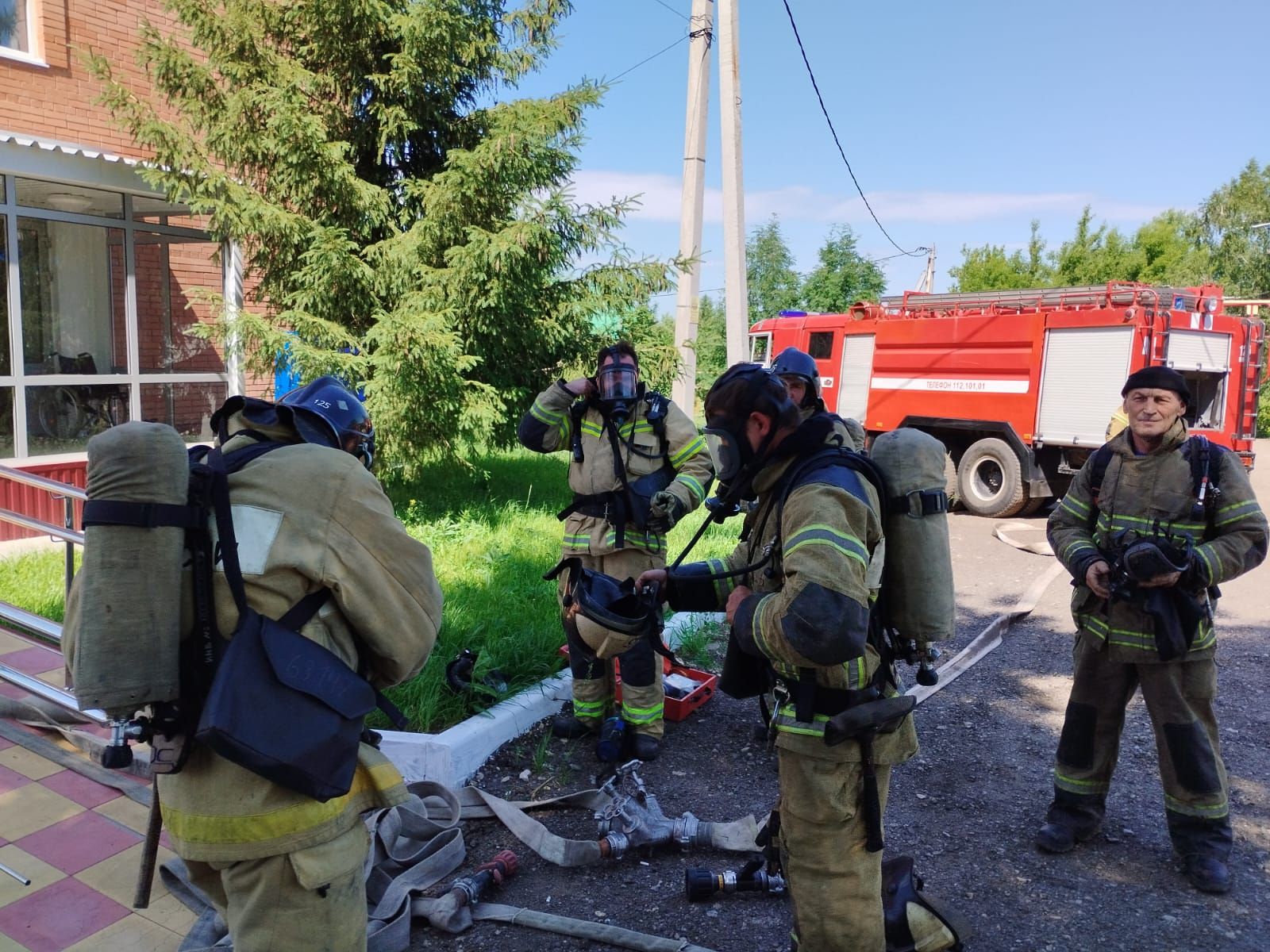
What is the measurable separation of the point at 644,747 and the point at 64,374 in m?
7.08

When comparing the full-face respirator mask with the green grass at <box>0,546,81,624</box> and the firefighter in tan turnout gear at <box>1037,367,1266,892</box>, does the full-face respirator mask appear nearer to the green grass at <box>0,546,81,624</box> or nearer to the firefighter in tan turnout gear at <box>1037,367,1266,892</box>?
the firefighter in tan turnout gear at <box>1037,367,1266,892</box>

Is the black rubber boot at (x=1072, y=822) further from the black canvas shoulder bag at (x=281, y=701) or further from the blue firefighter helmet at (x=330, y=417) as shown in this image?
the blue firefighter helmet at (x=330, y=417)

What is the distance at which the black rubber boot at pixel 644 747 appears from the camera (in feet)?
13.8

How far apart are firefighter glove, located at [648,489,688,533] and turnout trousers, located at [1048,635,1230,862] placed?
5.86 ft

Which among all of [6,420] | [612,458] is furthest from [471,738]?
[6,420]

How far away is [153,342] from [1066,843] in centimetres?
937

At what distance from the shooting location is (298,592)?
1.85m

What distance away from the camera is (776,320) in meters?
14.6

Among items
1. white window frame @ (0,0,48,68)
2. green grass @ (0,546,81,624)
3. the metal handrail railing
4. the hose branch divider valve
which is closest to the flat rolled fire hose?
the hose branch divider valve

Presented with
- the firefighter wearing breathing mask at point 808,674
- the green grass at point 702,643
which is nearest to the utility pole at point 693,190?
the green grass at point 702,643

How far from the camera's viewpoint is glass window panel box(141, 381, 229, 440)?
9.14 m

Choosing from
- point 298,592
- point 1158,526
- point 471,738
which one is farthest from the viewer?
point 471,738

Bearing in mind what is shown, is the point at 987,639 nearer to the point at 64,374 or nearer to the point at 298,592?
the point at 298,592

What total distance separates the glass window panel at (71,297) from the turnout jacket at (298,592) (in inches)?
300
